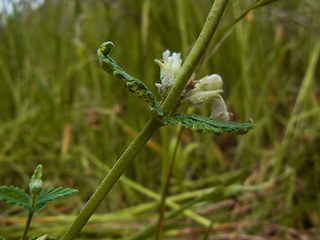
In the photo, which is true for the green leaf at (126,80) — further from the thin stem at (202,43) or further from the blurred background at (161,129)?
the blurred background at (161,129)

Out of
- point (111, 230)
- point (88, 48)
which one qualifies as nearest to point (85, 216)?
point (111, 230)

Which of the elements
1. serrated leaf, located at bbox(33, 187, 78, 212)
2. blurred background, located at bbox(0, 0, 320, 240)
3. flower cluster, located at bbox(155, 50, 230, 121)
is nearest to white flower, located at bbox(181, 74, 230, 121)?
flower cluster, located at bbox(155, 50, 230, 121)

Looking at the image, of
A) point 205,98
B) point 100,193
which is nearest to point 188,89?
point 205,98

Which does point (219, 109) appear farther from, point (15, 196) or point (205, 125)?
point (15, 196)

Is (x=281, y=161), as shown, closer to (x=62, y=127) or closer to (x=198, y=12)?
(x=198, y=12)

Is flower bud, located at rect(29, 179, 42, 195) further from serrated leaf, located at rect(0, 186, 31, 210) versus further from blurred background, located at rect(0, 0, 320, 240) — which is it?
blurred background, located at rect(0, 0, 320, 240)

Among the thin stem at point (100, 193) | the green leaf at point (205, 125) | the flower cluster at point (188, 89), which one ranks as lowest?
the thin stem at point (100, 193)

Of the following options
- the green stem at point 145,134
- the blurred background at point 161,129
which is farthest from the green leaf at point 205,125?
the blurred background at point 161,129
